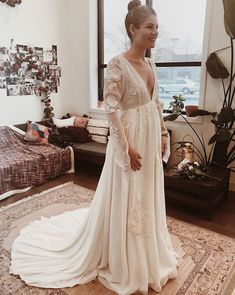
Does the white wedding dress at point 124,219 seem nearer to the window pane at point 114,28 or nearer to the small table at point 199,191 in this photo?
the small table at point 199,191

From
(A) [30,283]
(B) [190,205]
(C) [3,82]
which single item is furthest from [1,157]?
(B) [190,205]

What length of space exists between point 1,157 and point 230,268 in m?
2.67

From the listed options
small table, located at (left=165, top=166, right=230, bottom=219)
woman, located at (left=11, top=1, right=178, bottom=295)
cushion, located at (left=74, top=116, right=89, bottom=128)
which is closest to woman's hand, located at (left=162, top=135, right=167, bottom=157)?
woman, located at (left=11, top=1, right=178, bottom=295)

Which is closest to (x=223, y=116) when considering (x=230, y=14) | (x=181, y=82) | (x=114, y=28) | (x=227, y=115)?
(x=227, y=115)

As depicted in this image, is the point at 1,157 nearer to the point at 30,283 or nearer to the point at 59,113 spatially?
the point at 59,113

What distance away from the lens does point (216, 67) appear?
2902 mm

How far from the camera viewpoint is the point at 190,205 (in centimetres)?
263

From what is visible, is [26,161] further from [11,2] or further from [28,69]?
[11,2]

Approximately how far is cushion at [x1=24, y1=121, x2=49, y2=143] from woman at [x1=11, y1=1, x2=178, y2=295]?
2.11m

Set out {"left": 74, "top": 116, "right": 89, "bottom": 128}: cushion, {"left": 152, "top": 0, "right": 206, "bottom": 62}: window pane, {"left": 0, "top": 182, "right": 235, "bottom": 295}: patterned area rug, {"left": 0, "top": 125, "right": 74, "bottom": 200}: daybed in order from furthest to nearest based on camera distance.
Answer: {"left": 74, "top": 116, "right": 89, "bottom": 128}: cushion → {"left": 152, "top": 0, "right": 206, "bottom": 62}: window pane → {"left": 0, "top": 125, "right": 74, "bottom": 200}: daybed → {"left": 0, "top": 182, "right": 235, "bottom": 295}: patterned area rug

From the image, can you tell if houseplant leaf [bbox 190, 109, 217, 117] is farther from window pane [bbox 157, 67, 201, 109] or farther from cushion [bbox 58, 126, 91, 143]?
cushion [bbox 58, 126, 91, 143]

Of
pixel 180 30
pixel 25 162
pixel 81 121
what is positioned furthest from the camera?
pixel 81 121

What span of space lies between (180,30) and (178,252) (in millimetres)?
2732

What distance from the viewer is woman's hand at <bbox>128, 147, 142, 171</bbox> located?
1470mm
